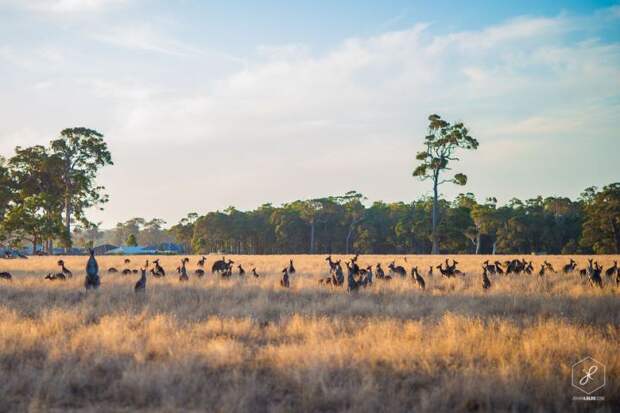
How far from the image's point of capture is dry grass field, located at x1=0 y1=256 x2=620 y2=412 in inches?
237

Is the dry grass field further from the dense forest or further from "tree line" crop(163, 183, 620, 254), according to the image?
"tree line" crop(163, 183, 620, 254)

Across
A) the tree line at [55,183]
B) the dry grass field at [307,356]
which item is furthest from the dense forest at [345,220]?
the dry grass field at [307,356]

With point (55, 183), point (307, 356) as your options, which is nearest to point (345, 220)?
point (55, 183)

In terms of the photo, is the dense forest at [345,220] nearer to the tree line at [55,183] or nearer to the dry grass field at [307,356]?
the tree line at [55,183]

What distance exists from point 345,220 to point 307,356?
84474mm

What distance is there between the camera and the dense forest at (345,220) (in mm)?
50344

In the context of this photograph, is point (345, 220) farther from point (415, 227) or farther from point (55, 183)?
point (55, 183)

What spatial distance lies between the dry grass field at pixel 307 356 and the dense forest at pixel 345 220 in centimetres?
3394

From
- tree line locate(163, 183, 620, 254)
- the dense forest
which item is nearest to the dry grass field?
the dense forest

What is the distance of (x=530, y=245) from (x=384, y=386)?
249 ft

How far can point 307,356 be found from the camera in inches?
287

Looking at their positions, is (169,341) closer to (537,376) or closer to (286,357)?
(286,357)

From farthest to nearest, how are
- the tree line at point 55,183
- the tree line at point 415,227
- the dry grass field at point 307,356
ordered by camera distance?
the tree line at point 415,227 → the tree line at point 55,183 → the dry grass field at point 307,356

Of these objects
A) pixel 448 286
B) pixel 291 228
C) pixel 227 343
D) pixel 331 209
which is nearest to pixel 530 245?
pixel 331 209
